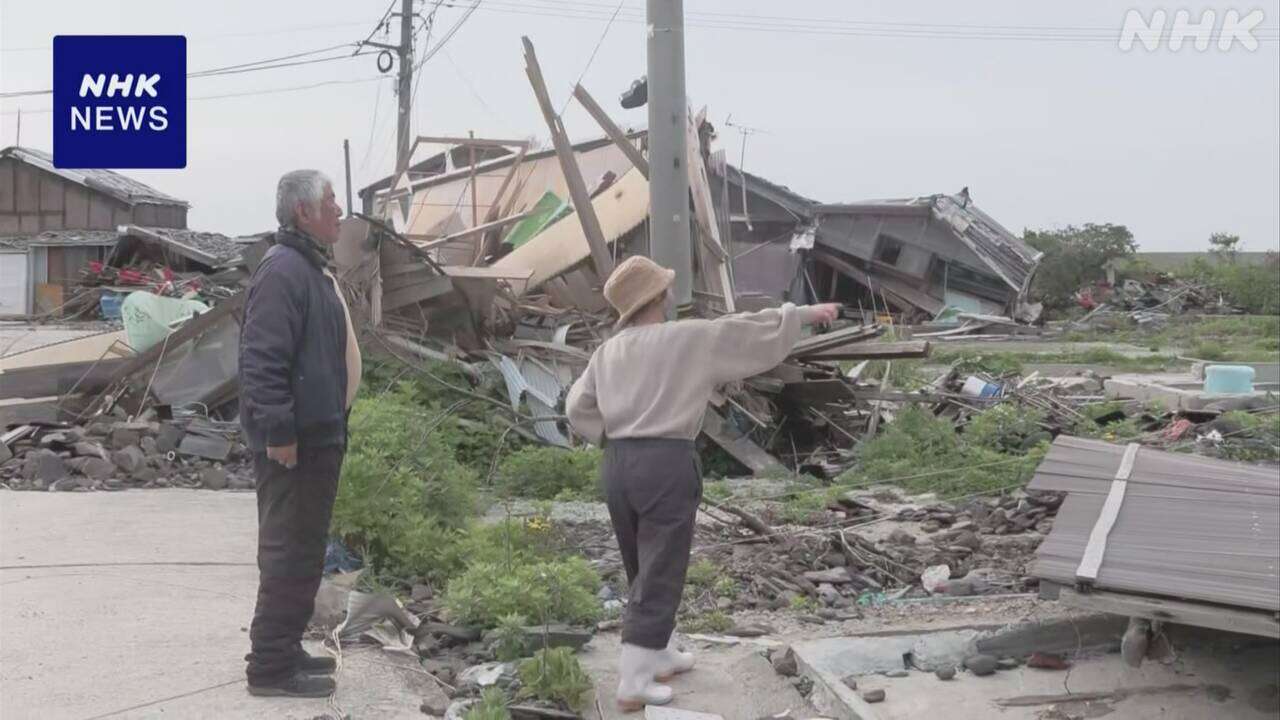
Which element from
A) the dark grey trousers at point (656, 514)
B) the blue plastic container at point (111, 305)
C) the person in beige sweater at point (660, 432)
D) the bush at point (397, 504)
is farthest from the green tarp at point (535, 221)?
the blue plastic container at point (111, 305)

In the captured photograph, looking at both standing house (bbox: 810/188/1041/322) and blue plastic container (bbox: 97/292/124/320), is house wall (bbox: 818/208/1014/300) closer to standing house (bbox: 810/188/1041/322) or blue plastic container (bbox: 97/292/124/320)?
standing house (bbox: 810/188/1041/322)

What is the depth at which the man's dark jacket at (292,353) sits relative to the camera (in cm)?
454

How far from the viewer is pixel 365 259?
40.9 feet

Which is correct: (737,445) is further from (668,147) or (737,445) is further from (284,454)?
(284,454)

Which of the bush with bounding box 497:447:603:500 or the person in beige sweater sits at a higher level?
the person in beige sweater

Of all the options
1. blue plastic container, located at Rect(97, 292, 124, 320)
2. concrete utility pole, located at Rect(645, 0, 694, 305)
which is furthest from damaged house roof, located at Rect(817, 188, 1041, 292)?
concrete utility pole, located at Rect(645, 0, 694, 305)

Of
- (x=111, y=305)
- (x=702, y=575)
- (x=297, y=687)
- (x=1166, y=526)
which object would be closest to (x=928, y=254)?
(x=111, y=305)

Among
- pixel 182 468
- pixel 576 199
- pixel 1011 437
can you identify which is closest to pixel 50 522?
pixel 182 468

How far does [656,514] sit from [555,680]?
2.51 feet

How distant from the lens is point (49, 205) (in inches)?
1735

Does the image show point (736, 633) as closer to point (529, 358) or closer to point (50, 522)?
point (50, 522)

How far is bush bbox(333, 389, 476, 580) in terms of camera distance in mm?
6699

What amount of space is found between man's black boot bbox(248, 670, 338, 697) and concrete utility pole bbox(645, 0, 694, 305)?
21.0 feet

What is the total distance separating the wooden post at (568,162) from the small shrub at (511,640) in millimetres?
7075
